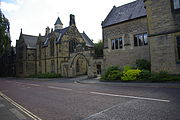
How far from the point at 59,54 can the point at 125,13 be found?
1846cm

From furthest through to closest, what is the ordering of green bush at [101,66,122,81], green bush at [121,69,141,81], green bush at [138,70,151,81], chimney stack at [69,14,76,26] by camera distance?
1. chimney stack at [69,14,76,26]
2. green bush at [101,66,122,81]
3. green bush at [121,69,141,81]
4. green bush at [138,70,151,81]

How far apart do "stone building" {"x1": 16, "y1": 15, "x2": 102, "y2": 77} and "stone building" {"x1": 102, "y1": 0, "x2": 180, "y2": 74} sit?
4654 millimetres

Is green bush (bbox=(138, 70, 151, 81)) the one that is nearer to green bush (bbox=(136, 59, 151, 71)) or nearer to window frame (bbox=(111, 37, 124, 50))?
green bush (bbox=(136, 59, 151, 71))

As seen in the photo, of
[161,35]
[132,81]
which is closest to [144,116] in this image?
[132,81]

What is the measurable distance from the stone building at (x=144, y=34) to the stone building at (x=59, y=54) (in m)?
4.65

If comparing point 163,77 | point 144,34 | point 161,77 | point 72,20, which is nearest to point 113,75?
point 161,77

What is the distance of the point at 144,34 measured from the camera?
1817 cm

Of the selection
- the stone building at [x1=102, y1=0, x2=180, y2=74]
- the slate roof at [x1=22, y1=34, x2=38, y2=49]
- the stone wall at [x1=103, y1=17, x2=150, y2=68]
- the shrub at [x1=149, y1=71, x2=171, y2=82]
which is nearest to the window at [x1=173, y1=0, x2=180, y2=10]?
the stone building at [x1=102, y1=0, x2=180, y2=74]

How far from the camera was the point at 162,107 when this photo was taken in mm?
5676

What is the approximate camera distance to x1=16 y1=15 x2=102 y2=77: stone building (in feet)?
89.4

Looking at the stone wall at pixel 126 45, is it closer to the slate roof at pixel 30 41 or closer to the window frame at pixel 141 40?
the window frame at pixel 141 40

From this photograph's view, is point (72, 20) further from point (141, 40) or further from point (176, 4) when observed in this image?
point (176, 4)

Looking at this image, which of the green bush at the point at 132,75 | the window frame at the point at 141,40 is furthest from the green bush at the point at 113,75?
the window frame at the point at 141,40

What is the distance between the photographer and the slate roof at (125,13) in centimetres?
1932
